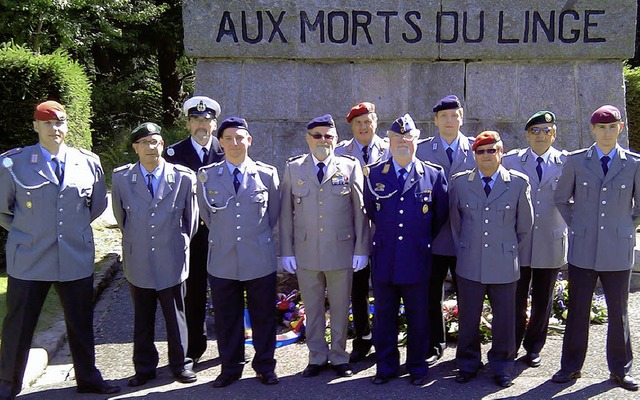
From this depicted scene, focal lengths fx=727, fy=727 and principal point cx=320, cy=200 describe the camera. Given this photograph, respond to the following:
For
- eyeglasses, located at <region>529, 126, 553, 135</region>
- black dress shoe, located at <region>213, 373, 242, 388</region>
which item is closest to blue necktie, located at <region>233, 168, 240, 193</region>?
black dress shoe, located at <region>213, 373, 242, 388</region>

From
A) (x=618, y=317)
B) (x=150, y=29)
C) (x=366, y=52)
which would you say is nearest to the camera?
(x=618, y=317)

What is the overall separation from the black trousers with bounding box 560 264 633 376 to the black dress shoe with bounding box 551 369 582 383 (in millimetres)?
28

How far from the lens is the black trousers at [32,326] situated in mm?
4609

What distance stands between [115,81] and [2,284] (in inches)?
465

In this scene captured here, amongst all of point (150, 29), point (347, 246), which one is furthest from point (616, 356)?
point (150, 29)

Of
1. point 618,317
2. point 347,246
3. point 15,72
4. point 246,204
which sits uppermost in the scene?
point 15,72

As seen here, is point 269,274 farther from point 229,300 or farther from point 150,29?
point 150,29

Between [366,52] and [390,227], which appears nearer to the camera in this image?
[390,227]

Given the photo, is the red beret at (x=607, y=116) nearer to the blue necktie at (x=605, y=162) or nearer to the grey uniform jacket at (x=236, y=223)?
the blue necktie at (x=605, y=162)

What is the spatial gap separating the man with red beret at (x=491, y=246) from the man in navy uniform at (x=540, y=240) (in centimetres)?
35

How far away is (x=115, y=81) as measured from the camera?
59.3ft

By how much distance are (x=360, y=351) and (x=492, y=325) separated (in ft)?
3.37

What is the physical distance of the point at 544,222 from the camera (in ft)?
17.0

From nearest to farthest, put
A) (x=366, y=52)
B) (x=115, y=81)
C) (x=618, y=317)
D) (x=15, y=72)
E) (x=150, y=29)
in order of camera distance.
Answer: (x=618, y=317), (x=366, y=52), (x=15, y=72), (x=150, y=29), (x=115, y=81)
